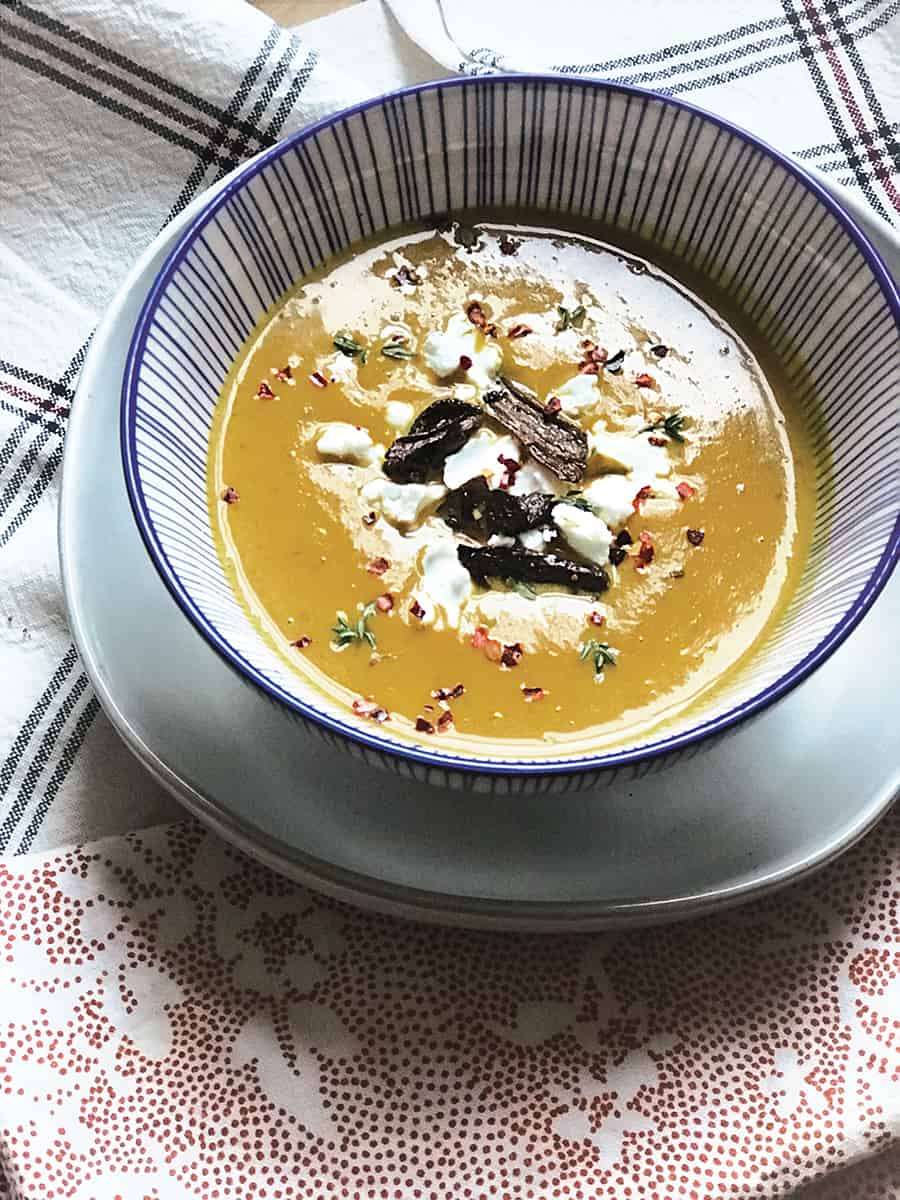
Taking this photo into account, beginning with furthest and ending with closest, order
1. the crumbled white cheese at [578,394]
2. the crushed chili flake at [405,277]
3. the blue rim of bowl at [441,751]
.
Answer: the crushed chili flake at [405,277], the crumbled white cheese at [578,394], the blue rim of bowl at [441,751]

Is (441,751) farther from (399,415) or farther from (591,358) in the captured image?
(591,358)

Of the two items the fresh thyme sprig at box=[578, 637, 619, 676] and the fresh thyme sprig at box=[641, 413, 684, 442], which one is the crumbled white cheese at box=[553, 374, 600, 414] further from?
the fresh thyme sprig at box=[578, 637, 619, 676]

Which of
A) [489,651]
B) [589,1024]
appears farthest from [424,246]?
[589,1024]

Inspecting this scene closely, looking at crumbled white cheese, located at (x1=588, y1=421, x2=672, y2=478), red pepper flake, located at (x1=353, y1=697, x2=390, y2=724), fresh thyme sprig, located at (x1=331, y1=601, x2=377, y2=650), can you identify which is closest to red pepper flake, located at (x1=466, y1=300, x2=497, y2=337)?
crumbled white cheese, located at (x1=588, y1=421, x2=672, y2=478)

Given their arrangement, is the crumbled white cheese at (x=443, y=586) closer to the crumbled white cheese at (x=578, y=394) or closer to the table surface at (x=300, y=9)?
the crumbled white cheese at (x=578, y=394)

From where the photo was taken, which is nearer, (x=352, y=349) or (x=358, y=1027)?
(x=358, y=1027)

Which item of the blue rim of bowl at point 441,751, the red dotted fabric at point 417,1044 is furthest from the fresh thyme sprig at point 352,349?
the red dotted fabric at point 417,1044

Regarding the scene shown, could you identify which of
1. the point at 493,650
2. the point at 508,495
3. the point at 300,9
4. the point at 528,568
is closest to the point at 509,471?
the point at 508,495

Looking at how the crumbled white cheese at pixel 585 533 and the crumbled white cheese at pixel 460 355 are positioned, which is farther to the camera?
the crumbled white cheese at pixel 460 355
